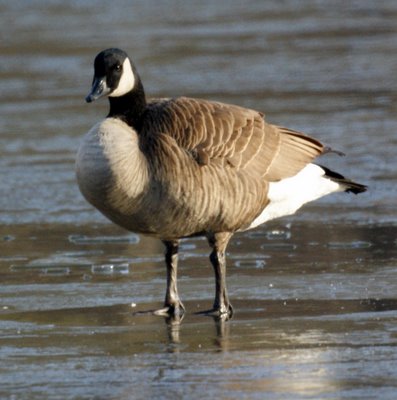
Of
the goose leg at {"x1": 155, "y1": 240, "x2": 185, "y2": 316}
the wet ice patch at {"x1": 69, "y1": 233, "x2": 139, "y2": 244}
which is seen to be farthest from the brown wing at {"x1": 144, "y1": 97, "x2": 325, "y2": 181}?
the wet ice patch at {"x1": 69, "y1": 233, "x2": 139, "y2": 244}

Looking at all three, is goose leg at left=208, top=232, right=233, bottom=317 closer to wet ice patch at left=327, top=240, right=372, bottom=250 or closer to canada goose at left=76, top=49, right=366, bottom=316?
Answer: canada goose at left=76, top=49, right=366, bottom=316

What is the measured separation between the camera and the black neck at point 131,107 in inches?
255

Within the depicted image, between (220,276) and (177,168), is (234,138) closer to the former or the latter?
(177,168)

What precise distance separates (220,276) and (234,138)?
29.7 inches

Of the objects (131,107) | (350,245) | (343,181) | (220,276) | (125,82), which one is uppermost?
(125,82)

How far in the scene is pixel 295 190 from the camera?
275 inches

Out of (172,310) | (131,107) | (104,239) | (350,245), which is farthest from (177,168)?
(104,239)

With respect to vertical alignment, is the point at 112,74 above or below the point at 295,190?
above

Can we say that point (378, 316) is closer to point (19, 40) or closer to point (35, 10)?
point (19, 40)

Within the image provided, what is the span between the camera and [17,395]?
476cm

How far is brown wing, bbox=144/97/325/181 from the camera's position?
6.41 meters

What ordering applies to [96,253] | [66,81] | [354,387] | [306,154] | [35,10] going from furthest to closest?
1. [35,10]
2. [66,81]
3. [96,253]
4. [306,154]
5. [354,387]

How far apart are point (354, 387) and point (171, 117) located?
217 centimetres

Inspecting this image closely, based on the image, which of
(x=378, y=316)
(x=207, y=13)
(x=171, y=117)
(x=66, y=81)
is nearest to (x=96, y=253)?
(x=171, y=117)
